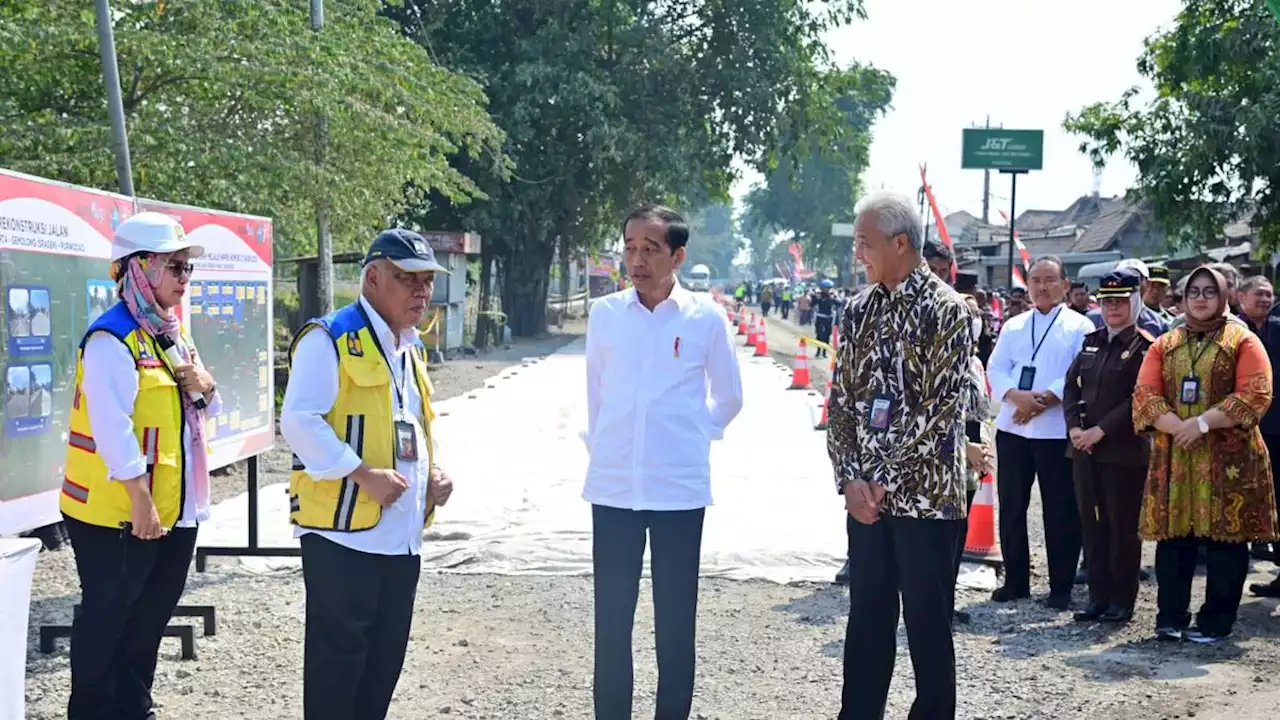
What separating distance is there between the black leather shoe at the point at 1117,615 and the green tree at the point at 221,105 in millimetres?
9040

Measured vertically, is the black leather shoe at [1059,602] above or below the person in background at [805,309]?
below

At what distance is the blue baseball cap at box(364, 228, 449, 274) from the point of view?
12.6ft

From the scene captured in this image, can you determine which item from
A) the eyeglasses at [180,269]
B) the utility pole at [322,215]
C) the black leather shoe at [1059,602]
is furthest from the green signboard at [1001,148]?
the eyeglasses at [180,269]

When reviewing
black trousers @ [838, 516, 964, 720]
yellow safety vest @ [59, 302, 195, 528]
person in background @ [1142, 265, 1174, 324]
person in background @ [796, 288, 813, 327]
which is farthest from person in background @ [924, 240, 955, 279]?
person in background @ [796, 288, 813, 327]

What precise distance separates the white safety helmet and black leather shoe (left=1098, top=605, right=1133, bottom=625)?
4912 mm

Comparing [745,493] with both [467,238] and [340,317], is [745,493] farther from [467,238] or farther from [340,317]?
[467,238]

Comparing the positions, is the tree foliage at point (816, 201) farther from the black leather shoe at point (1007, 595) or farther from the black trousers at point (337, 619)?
the black trousers at point (337, 619)

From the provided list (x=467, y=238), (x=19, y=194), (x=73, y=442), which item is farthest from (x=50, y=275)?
(x=467, y=238)

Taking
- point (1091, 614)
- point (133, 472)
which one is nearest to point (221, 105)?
point (133, 472)

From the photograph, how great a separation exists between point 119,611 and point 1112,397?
4.88 metres

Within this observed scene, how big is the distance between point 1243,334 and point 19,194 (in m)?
5.60

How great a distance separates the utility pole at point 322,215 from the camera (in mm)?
14734

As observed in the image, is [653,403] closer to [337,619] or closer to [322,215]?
[337,619]

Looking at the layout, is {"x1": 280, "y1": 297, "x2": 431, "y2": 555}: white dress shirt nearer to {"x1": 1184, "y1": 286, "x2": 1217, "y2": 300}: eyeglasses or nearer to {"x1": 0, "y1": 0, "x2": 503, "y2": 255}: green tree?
{"x1": 1184, "y1": 286, "x2": 1217, "y2": 300}: eyeglasses
